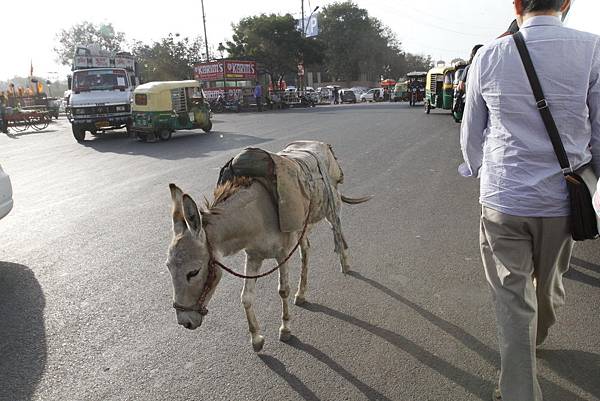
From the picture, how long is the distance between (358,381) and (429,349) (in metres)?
0.61

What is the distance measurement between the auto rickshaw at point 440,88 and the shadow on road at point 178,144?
32.5 ft

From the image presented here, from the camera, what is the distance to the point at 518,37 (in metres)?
2.05

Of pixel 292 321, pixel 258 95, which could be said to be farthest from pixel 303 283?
pixel 258 95

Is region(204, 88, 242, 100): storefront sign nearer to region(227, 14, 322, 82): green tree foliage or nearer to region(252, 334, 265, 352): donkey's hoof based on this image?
region(227, 14, 322, 82): green tree foliage

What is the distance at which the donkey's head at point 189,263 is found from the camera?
2.46m

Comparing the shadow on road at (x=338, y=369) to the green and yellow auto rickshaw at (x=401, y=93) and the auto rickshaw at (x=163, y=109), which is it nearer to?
the auto rickshaw at (x=163, y=109)

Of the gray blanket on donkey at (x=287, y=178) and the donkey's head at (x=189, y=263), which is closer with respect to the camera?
the donkey's head at (x=189, y=263)

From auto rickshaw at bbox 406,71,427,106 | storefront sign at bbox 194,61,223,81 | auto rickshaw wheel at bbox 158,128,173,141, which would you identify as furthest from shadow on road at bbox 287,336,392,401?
storefront sign at bbox 194,61,223,81

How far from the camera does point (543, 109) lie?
2.01 metres

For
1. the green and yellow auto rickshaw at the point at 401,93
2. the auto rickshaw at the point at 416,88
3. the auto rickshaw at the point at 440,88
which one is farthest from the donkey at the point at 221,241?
the green and yellow auto rickshaw at the point at 401,93

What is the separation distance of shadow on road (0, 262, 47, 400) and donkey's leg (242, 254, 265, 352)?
1.43 m

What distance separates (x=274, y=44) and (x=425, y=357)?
141 feet

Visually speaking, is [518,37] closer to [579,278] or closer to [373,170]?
Answer: [579,278]

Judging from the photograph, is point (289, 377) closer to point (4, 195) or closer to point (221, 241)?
point (221, 241)
